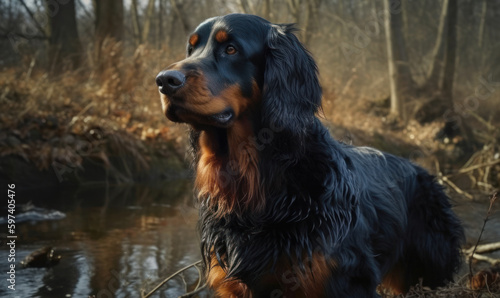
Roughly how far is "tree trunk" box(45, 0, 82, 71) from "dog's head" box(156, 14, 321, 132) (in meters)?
10.0

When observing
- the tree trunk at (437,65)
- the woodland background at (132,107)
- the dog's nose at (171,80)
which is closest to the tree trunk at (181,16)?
the woodland background at (132,107)

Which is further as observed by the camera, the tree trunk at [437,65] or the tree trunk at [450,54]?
the tree trunk at [437,65]

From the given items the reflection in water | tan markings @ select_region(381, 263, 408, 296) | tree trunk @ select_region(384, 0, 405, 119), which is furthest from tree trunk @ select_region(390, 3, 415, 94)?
tan markings @ select_region(381, 263, 408, 296)

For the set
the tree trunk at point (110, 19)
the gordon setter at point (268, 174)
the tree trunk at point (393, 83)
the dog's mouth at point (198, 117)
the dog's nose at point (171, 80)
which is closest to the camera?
the dog's nose at point (171, 80)

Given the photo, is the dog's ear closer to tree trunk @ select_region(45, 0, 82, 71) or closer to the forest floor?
the forest floor

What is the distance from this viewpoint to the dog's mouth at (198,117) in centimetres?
282

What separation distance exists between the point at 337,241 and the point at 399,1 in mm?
18779

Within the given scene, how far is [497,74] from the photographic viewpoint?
86.5ft

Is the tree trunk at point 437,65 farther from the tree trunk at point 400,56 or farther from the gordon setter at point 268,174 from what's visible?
the gordon setter at point 268,174

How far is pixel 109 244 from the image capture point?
18.4 feet

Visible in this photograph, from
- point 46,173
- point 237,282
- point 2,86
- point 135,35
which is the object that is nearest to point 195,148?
point 237,282

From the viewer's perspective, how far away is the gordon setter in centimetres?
295

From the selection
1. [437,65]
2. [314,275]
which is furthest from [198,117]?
[437,65]

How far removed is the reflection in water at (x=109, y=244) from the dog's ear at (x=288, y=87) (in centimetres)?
188
